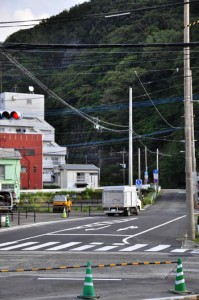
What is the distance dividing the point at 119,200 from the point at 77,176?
4791 centimetres

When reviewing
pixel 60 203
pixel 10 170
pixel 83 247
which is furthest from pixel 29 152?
pixel 83 247

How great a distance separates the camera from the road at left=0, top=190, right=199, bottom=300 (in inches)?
588

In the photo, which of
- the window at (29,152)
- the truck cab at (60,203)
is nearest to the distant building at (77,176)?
the window at (29,152)

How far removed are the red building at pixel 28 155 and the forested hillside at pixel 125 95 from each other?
41.2 feet

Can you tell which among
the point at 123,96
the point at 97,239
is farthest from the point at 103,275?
the point at 123,96

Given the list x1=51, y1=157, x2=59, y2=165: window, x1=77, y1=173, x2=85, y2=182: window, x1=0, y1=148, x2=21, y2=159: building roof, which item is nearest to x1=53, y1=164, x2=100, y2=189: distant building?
x1=77, y1=173, x2=85, y2=182: window

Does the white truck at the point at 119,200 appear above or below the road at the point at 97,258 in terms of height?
above

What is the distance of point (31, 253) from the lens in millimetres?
25156

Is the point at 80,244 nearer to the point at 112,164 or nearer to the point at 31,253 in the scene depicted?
the point at 31,253

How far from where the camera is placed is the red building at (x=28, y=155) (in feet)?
307

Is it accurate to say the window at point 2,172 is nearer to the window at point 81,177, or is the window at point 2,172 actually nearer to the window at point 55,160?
the window at point 81,177

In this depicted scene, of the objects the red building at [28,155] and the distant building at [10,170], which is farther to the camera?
the red building at [28,155]

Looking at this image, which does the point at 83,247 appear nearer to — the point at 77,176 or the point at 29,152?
the point at 29,152

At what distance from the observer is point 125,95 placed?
114000mm
